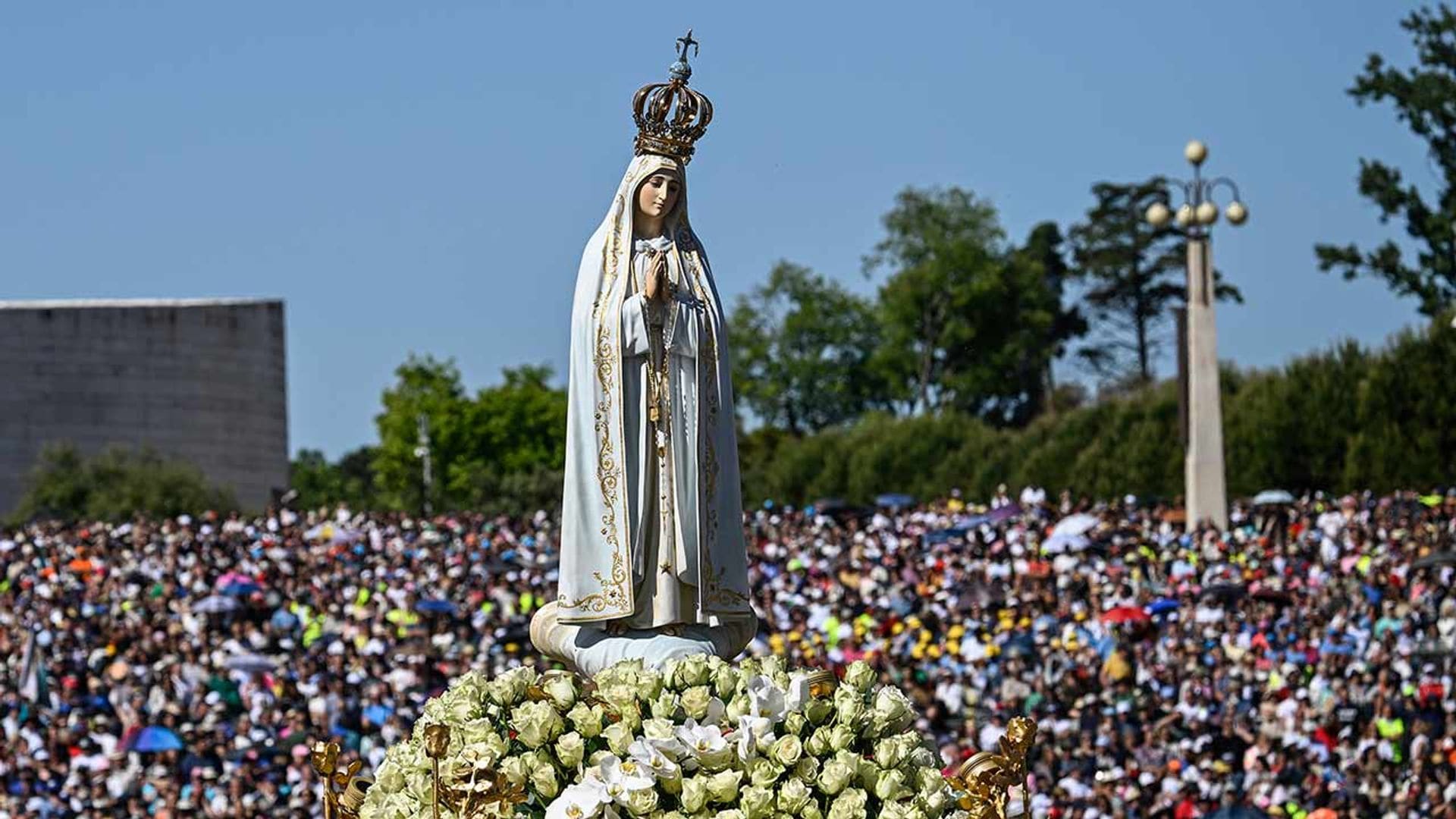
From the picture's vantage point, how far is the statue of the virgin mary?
8156mm

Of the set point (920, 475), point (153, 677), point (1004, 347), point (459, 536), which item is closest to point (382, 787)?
point (153, 677)

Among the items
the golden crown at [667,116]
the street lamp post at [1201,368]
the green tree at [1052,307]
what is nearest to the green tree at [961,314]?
the green tree at [1052,307]

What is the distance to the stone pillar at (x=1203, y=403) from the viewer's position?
3747 centimetres

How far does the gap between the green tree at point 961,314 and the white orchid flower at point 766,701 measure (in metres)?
68.7

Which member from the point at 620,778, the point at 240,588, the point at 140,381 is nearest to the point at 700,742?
the point at 620,778

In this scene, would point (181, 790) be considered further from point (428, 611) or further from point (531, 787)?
point (531, 787)

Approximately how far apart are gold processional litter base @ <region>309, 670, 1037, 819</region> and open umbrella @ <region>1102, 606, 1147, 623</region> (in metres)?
18.1

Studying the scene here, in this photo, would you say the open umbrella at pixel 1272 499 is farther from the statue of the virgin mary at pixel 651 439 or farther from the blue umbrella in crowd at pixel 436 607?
the statue of the virgin mary at pixel 651 439

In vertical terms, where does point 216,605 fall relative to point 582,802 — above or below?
above

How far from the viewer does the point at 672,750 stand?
695 centimetres

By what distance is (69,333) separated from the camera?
6381cm

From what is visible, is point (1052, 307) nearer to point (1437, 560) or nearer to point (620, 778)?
point (1437, 560)

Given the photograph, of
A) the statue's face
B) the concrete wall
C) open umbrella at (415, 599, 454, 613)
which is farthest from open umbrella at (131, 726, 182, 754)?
the concrete wall

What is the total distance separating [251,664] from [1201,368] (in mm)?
18440
